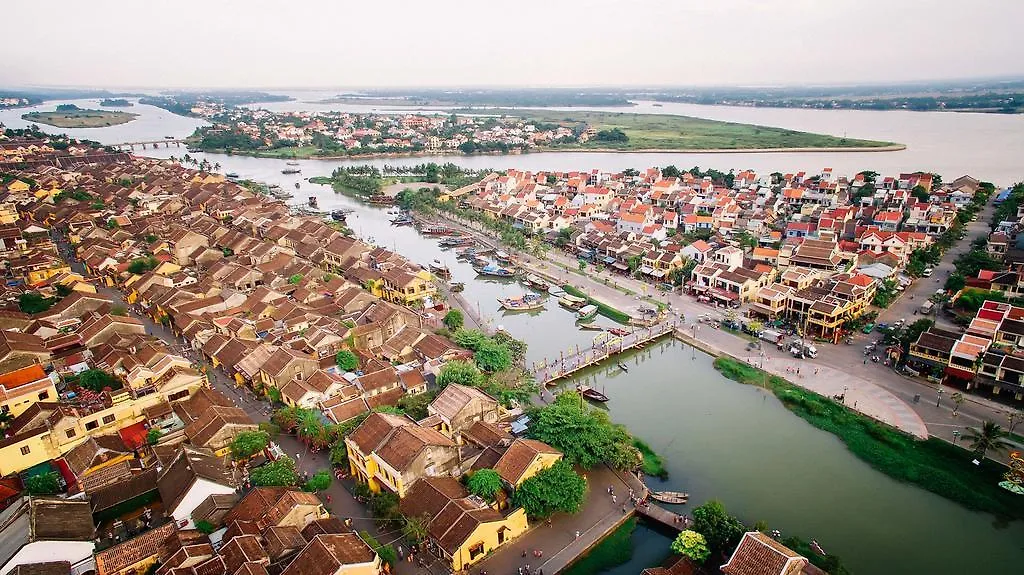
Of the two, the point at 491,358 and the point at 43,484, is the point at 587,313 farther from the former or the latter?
the point at 43,484

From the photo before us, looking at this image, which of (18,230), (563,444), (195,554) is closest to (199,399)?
(195,554)

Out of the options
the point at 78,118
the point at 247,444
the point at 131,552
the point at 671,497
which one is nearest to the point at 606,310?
the point at 671,497

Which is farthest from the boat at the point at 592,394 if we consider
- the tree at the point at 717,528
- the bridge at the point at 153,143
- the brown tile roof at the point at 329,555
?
the bridge at the point at 153,143

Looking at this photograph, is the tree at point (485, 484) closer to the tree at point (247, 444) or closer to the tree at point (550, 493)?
the tree at point (550, 493)

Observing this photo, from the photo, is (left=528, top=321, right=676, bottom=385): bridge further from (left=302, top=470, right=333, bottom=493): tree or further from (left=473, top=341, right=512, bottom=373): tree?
(left=302, top=470, right=333, bottom=493): tree

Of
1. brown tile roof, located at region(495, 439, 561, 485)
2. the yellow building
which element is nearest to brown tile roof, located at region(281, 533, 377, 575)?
the yellow building

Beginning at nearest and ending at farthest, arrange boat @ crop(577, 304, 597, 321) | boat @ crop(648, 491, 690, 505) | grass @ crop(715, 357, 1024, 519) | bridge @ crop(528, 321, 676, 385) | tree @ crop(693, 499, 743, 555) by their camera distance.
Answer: tree @ crop(693, 499, 743, 555) → grass @ crop(715, 357, 1024, 519) → boat @ crop(648, 491, 690, 505) → bridge @ crop(528, 321, 676, 385) → boat @ crop(577, 304, 597, 321)

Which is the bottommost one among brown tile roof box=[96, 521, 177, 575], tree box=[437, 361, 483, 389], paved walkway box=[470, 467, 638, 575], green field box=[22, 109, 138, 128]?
paved walkway box=[470, 467, 638, 575]
